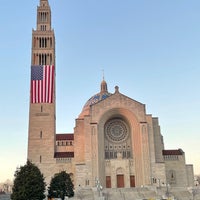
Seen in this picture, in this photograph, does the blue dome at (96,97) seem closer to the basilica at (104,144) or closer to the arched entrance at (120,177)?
the basilica at (104,144)

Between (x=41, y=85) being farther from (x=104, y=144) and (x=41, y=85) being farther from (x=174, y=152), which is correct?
(x=174, y=152)

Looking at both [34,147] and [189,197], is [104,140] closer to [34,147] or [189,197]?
[34,147]

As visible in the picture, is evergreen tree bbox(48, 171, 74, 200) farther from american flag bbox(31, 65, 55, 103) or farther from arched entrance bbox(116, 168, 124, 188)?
american flag bbox(31, 65, 55, 103)

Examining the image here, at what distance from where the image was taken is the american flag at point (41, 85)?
5106 cm

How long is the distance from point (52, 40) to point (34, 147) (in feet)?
60.9

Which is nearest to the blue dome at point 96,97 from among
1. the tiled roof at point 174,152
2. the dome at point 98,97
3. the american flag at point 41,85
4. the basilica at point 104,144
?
the dome at point 98,97

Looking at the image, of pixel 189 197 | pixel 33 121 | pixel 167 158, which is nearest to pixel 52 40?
pixel 33 121

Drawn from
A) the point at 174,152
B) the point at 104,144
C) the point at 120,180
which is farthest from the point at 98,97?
the point at 120,180

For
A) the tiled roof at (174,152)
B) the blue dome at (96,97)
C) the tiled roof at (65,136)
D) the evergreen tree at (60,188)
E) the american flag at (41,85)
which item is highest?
the blue dome at (96,97)

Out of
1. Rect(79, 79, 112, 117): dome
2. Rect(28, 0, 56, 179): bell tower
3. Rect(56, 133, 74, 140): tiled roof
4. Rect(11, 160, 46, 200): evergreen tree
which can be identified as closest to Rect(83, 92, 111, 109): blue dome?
Rect(79, 79, 112, 117): dome

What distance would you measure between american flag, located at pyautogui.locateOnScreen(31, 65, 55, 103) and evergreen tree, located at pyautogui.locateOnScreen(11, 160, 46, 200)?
20.4 meters

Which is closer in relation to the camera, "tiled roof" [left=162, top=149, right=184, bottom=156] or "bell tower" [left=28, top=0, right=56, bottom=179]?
"bell tower" [left=28, top=0, right=56, bottom=179]

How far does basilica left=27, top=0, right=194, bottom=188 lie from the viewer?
1906 inches

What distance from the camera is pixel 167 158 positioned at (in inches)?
2023
